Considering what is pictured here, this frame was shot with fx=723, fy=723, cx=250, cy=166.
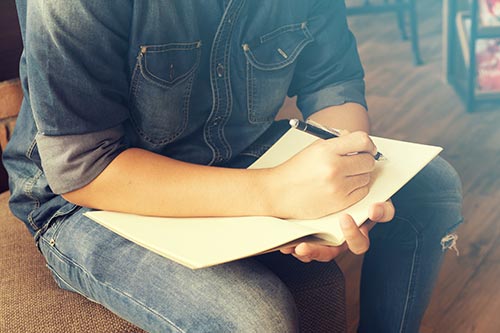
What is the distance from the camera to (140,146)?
1109 millimetres

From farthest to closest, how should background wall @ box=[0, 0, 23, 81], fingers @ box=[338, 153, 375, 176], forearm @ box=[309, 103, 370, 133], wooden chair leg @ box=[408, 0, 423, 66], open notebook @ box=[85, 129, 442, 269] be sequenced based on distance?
1. wooden chair leg @ box=[408, 0, 423, 66]
2. background wall @ box=[0, 0, 23, 81]
3. forearm @ box=[309, 103, 370, 133]
4. fingers @ box=[338, 153, 375, 176]
5. open notebook @ box=[85, 129, 442, 269]

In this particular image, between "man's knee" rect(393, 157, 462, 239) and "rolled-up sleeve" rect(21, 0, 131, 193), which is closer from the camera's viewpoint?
"rolled-up sleeve" rect(21, 0, 131, 193)

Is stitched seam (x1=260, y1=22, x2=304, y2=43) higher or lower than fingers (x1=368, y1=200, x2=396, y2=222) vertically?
higher

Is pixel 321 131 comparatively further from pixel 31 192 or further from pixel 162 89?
pixel 31 192

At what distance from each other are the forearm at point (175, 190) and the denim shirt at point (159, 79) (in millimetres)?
26

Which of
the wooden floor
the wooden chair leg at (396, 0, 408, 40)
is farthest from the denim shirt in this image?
the wooden chair leg at (396, 0, 408, 40)

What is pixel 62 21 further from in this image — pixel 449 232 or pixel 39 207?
pixel 449 232

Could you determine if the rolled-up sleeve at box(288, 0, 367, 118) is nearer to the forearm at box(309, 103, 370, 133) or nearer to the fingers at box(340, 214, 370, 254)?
the forearm at box(309, 103, 370, 133)

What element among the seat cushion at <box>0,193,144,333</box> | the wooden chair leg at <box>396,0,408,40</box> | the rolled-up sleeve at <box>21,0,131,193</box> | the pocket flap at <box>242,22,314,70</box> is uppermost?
the rolled-up sleeve at <box>21,0,131,193</box>

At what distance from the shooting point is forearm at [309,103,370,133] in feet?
4.09

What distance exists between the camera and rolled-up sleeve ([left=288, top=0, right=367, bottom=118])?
1285 millimetres

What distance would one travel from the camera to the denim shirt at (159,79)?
958 mm

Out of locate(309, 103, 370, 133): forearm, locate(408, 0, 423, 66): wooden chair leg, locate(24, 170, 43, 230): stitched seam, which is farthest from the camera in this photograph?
locate(408, 0, 423, 66): wooden chair leg

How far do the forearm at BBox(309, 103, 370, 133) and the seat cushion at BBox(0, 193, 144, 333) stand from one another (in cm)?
48
